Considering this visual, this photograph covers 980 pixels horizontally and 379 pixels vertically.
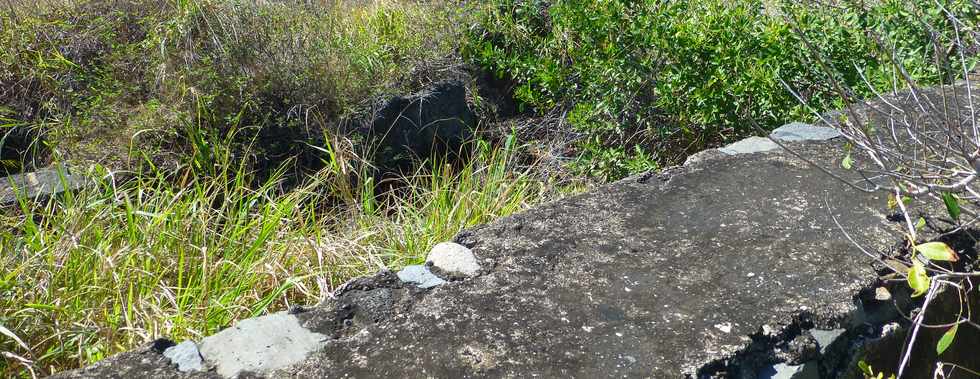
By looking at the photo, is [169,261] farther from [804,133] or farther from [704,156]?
[804,133]

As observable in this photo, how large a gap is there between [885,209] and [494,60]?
2.91 m

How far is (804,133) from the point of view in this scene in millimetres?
2988

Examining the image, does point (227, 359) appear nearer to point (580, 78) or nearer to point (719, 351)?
point (719, 351)

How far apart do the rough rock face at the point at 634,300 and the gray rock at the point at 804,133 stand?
0.45 m

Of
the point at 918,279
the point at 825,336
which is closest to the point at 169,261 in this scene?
the point at 825,336

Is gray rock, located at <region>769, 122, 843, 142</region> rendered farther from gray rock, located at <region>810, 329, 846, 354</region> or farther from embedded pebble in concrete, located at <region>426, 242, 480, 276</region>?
embedded pebble in concrete, located at <region>426, 242, 480, 276</region>

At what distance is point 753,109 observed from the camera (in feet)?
13.6

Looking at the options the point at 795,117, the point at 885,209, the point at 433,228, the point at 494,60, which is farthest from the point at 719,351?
the point at 494,60

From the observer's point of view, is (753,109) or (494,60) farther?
(494,60)

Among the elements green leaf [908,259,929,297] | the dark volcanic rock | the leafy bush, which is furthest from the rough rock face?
the dark volcanic rock

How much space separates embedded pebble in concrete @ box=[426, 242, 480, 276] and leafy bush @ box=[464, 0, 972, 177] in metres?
2.08

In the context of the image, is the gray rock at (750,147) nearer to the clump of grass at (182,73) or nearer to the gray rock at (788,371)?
the gray rock at (788,371)

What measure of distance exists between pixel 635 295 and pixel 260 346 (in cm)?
87

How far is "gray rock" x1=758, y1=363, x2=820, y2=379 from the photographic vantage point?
1872mm
